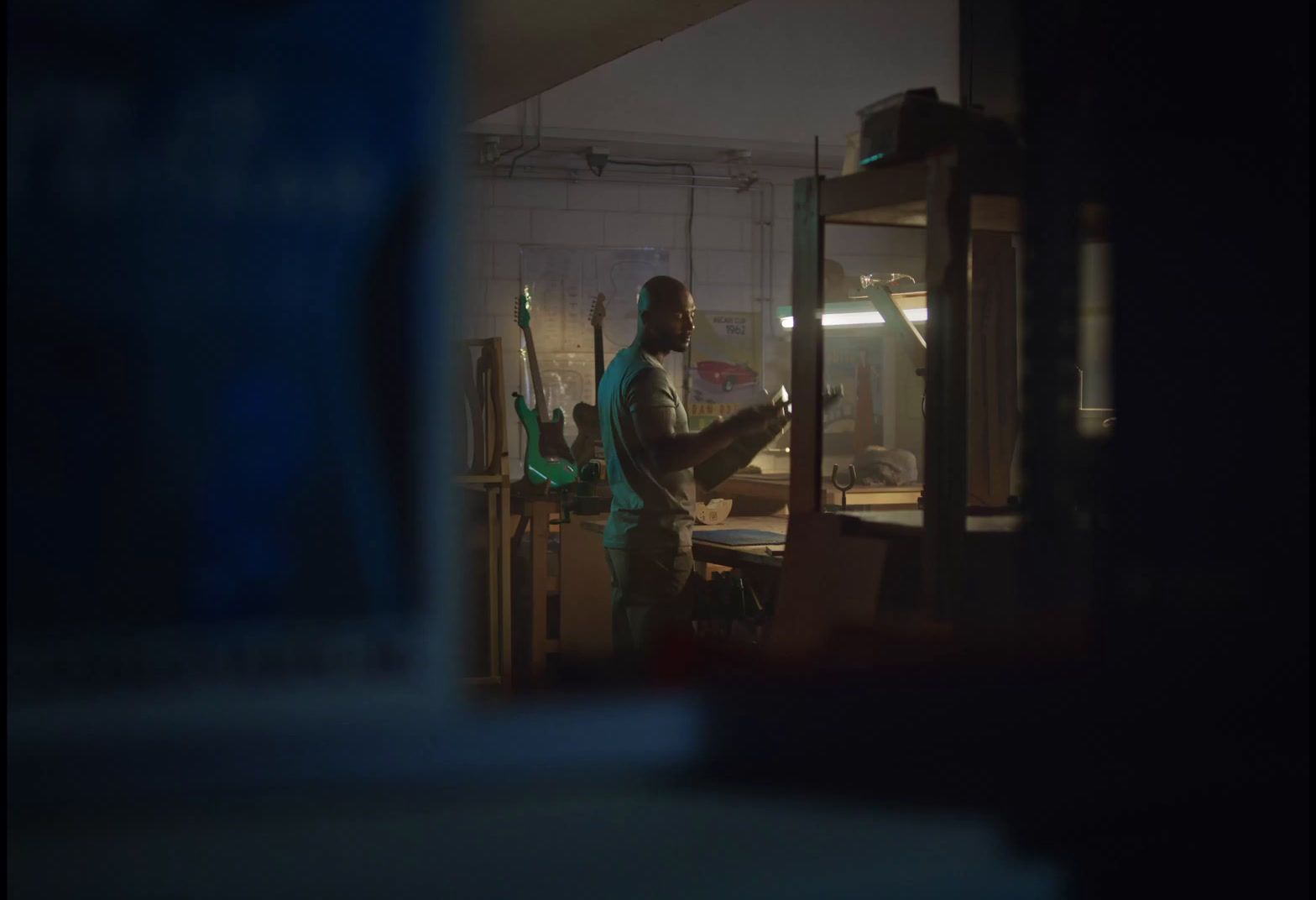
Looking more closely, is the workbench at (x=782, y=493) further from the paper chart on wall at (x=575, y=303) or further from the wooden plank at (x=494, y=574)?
the paper chart on wall at (x=575, y=303)

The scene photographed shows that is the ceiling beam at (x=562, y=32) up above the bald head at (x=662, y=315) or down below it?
above

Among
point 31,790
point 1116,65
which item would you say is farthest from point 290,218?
point 1116,65

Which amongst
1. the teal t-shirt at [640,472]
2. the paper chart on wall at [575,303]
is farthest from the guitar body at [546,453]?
the teal t-shirt at [640,472]

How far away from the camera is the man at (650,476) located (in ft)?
10.3

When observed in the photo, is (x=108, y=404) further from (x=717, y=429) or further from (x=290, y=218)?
(x=717, y=429)

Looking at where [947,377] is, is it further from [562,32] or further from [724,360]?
[724,360]

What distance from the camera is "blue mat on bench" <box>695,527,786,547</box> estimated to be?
394cm

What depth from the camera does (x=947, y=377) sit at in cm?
179

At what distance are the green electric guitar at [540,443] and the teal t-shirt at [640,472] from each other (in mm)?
1745

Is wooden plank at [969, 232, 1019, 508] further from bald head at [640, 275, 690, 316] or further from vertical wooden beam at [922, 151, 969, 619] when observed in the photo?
vertical wooden beam at [922, 151, 969, 619]

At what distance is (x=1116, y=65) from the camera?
1.85 meters

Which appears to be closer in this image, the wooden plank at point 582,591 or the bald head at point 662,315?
the bald head at point 662,315

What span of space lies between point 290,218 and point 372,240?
0.10 m

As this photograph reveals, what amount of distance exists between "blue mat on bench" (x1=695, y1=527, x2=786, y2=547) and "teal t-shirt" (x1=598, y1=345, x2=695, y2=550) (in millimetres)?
708
